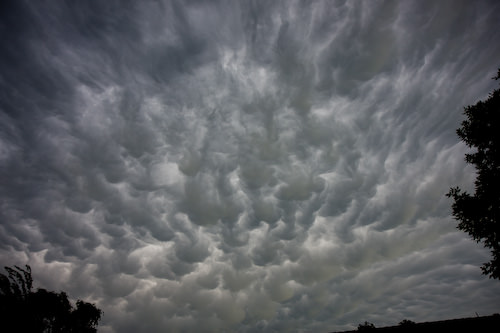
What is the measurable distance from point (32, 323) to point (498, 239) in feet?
105

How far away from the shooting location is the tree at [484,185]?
35.0 feet

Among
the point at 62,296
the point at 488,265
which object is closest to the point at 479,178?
the point at 488,265

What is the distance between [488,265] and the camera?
10539 mm

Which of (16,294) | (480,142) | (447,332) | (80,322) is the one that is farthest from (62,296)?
(480,142)

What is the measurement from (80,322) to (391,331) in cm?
4395

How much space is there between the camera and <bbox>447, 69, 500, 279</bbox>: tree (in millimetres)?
10664

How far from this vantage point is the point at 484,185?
11047 millimetres

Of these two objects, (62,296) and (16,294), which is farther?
(62,296)

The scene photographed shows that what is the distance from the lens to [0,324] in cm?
1344

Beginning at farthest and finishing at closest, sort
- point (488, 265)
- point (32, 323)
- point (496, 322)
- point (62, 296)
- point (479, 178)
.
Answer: point (62, 296)
point (32, 323)
point (479, 178)
point (488, 265)
point (496, 322)

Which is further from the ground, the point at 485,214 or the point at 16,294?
the point at 485,214

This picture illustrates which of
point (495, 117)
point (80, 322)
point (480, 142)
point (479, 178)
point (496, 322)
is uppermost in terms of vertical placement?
point (495, 117)

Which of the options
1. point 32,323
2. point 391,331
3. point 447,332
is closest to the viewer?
point 447,332

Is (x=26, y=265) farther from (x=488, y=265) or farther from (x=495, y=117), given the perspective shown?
(x=495, y=117)
